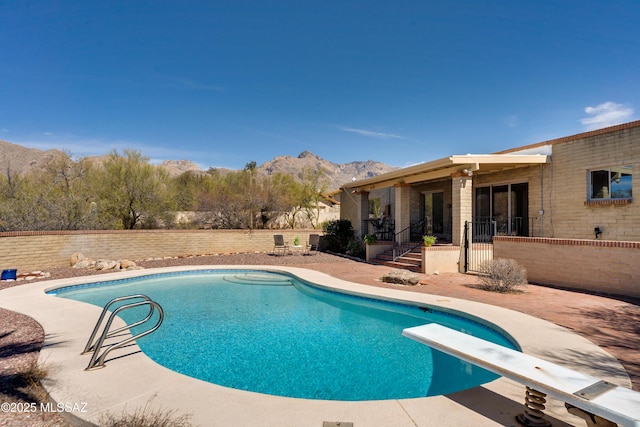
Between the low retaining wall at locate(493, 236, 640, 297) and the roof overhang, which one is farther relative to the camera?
the roof overhang

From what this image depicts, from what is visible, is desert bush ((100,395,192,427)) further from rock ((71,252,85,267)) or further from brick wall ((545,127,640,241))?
rock ((71,252,85,267))

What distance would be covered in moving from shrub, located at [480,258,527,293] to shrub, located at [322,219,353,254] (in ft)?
32.1

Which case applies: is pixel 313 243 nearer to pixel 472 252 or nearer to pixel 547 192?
pixel 472 252

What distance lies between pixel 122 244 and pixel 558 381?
16.9m

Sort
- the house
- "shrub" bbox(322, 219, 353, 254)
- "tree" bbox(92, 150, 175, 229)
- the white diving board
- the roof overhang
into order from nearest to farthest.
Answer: the white diving board, the house, the roof overhang, "tree" bbox(92, 150, 175, 229), "shrub" bbox(322, 219, 353, 254)

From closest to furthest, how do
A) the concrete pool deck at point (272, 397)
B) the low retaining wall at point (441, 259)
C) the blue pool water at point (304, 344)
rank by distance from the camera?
1. the concrete pool deck at point (272, 397)
2. the blue pool water at point (304, 344)
3. the low retaining wall at point (441, 259)

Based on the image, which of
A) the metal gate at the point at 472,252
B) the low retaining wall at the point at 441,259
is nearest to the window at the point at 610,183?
the metal gate at the point at 472,252

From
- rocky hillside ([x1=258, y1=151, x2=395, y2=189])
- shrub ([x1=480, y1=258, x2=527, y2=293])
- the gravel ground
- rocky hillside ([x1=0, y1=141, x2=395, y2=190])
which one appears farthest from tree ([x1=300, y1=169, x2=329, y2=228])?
rocky hillside ([x1=258, y1=151, x2=395, y2=189])

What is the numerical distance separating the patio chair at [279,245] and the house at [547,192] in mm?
5569

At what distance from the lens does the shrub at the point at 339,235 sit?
1853cm

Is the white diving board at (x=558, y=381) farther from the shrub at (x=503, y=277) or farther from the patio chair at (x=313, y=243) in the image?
the patio chair at (x=313, y=243)

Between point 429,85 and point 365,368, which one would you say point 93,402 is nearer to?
point 365,368

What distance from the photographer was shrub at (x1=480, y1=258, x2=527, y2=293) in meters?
8.64

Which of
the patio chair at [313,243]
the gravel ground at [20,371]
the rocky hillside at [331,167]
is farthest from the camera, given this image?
the rocky hillside at [331,167]
